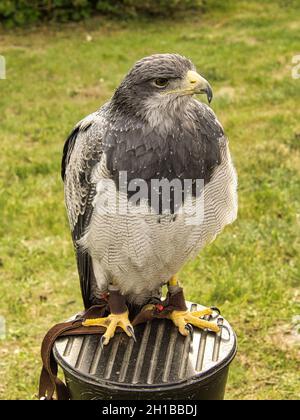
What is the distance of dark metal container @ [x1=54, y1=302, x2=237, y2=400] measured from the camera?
112 inches

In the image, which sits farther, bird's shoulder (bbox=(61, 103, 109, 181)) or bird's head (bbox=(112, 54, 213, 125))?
bird's shoulder (bbox=(61, 103, 109, 181))

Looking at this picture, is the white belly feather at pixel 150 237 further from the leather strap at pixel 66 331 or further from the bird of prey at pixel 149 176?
the leather strap at pixel 66 331

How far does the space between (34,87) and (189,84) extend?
719cm

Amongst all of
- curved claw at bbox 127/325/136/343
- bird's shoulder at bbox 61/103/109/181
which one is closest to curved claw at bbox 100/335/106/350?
curved claw at bbox 127/325/136/343

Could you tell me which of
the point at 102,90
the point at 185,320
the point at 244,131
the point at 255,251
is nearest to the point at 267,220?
the point at 255,251

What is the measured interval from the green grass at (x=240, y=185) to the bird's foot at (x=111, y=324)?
131cm

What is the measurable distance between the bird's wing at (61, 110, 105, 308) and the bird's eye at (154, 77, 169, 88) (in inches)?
12.7

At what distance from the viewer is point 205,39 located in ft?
37.7

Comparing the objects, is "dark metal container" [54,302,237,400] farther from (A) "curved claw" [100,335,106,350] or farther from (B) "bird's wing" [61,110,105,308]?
(B) "bird's wing" [61,110,105,308]

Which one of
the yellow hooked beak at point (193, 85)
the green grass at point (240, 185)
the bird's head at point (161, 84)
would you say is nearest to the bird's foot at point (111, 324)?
the bird's head at point (161, 84)

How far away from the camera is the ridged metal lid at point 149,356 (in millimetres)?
2910

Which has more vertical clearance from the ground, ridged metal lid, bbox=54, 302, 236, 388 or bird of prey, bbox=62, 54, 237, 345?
bird of prey, bbox=62, 54, 237, 345

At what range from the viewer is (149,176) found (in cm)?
277

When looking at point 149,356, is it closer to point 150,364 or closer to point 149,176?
point 150,364
